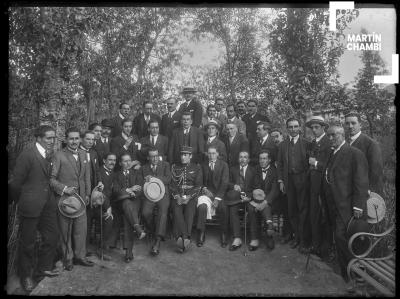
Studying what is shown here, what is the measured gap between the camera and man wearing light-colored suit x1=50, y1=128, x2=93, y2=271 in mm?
5230

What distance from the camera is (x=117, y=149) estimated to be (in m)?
6.64

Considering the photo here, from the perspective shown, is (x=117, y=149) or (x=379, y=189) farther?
(x=117, y=149)

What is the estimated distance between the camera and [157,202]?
19.7 feet

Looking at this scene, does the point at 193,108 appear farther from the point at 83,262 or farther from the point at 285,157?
the point at 83,262

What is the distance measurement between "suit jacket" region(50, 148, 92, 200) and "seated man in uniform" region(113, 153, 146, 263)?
1.89 ft

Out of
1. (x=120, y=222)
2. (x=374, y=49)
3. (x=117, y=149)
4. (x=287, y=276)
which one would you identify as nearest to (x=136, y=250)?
(x=120, y=222)

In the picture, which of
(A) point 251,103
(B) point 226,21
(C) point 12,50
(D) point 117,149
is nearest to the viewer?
(C) point 12,50

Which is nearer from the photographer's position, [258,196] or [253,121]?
[258,196]

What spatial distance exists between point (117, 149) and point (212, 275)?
8.98 ft

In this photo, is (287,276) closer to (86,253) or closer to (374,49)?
(86,253)

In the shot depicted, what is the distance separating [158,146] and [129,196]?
1.26 meters

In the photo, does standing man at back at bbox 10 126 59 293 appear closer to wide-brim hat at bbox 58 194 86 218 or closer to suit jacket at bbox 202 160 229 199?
wide-brim hat at bbox 58 194 86 218

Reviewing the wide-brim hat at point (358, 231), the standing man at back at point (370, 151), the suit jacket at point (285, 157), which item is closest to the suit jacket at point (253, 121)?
the suit jacket at point (285, 157)

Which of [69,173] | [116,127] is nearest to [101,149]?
[116,127]
